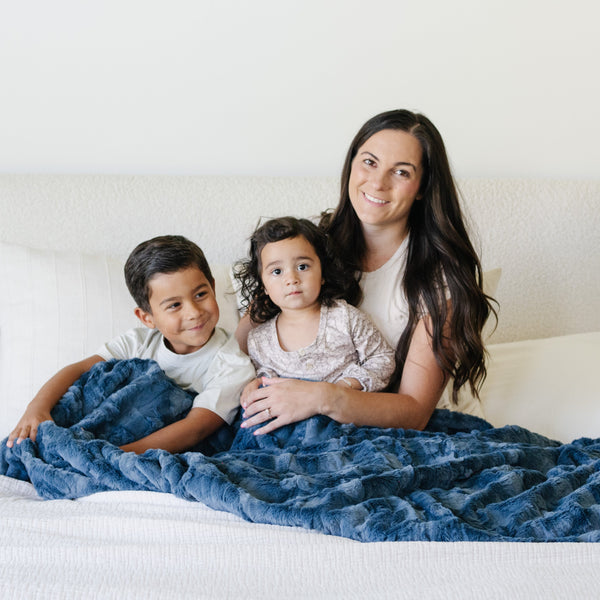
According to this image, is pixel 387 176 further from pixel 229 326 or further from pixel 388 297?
pixel 229 326

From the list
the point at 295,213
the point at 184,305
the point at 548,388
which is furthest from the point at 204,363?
the point at 548,388

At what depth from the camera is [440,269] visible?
6.13ft

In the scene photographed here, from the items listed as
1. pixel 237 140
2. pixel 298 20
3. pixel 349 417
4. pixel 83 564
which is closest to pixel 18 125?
pixel 237 140

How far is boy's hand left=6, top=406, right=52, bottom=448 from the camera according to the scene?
158 centimetres

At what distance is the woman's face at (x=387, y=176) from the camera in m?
1.83

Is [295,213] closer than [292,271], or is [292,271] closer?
[292,271]

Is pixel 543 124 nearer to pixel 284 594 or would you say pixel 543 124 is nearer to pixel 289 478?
pixel 289 478

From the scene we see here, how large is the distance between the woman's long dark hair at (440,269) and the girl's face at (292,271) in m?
0.19

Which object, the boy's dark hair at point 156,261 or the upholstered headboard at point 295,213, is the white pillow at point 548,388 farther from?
the boy's dark hair at point 156,261

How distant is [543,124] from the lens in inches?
105

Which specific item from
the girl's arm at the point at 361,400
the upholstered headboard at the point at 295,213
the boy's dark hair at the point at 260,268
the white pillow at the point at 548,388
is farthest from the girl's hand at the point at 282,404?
the upholstered headboard at the point at 295,213

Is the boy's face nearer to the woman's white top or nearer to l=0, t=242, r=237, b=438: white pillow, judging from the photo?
l=0, t=242, r=237, b=438: white pillow

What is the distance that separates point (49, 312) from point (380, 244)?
869 mm

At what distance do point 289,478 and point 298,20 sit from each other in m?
1.62
